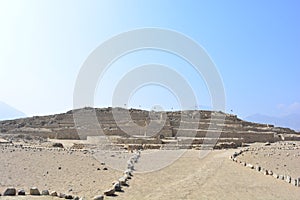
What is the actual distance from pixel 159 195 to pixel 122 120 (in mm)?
48226

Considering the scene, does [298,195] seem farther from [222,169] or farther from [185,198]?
[222,169]

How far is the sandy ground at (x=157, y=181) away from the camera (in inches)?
464

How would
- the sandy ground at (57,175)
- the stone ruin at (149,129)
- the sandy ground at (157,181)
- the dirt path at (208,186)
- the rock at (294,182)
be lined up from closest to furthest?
the dirt path at (208,186) → the sandy ground at (157,181) → the sandy ground at (57,175) → the rock at (294,182) → the stone ruin at (149,129)

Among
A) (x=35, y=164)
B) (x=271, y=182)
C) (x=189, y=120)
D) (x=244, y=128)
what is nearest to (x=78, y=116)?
(x=189, y=120)

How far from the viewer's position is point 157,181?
14.4 metres

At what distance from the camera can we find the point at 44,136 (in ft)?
161

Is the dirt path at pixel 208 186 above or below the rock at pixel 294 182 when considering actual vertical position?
below

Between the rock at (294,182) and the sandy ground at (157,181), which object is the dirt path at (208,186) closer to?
the sandy ground at (157,181)

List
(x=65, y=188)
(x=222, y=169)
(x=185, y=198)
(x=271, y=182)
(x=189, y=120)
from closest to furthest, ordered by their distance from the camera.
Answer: (x=185, y=198) < (x=65, y=188) < (x=271, y=182) < (x=222, y=169) < (x=189, y=120)

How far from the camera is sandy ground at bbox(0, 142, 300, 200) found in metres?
11.8

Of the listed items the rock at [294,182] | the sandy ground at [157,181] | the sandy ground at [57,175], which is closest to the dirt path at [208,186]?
the sandy ground at [157,181]

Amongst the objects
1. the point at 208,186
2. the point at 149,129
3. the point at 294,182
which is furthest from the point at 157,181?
the point at 149,129

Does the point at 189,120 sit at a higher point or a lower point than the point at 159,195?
higher

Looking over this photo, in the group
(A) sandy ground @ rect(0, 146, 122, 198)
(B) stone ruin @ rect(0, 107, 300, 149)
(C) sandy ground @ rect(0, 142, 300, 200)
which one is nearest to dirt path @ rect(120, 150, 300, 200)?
(C) sandy ground @ rect(0, 142, 300, 200)
